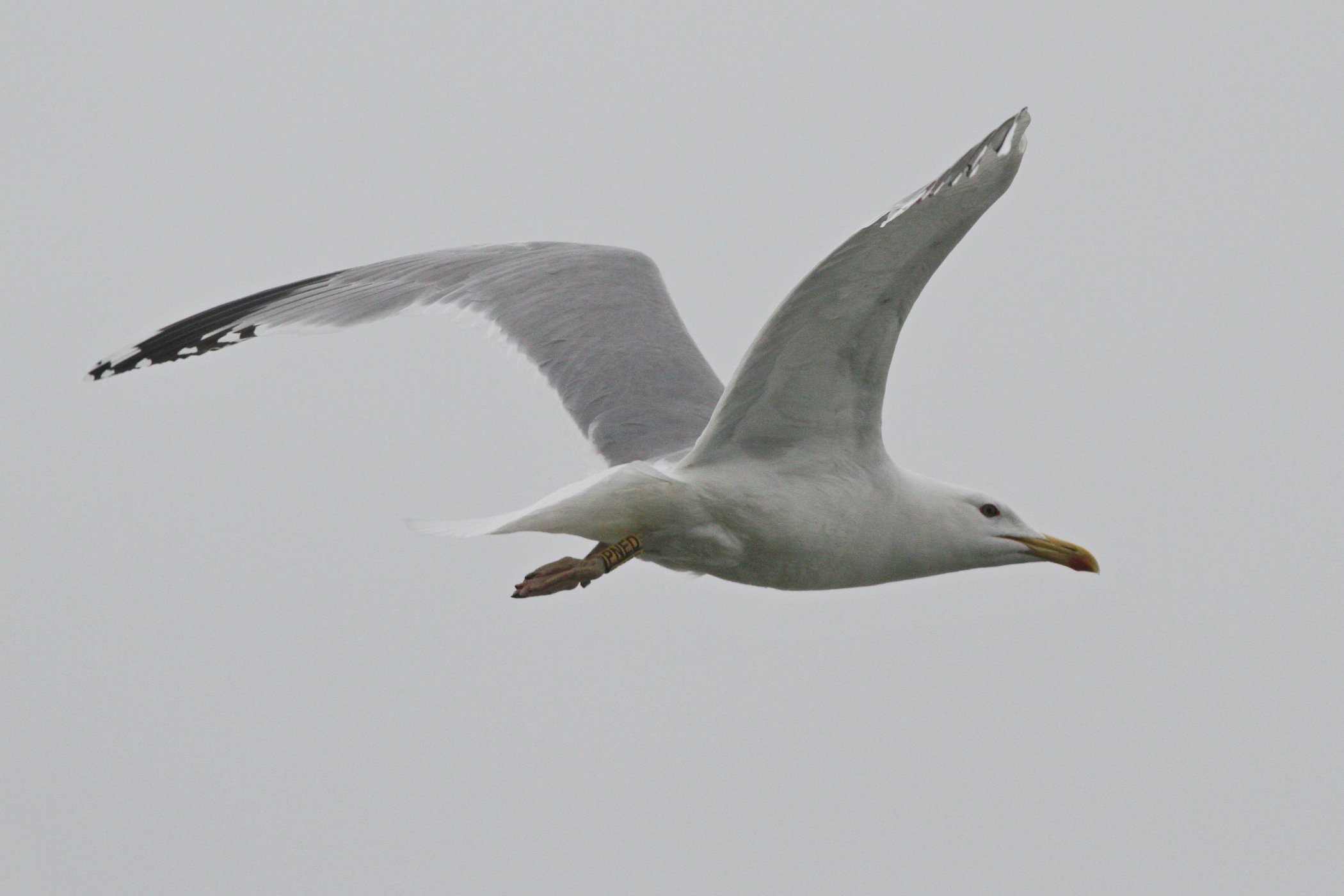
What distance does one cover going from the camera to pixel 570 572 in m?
5.41

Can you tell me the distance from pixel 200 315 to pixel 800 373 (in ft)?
9.04

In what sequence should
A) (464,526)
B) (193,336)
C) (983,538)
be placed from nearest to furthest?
1. (464,526)
2. (983,538)
3. (193,336)

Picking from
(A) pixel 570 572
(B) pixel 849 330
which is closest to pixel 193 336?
(A) pixel 570 572

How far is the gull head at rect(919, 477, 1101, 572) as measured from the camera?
6146 millimetres

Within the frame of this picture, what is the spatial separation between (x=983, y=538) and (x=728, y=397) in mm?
1372

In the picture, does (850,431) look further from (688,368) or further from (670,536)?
(688,368)

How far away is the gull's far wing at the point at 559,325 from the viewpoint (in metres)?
6.54

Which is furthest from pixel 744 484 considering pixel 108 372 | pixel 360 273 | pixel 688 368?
pixel 108 372

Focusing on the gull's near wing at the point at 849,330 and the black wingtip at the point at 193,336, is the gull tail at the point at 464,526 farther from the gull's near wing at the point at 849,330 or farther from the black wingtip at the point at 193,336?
the black wingtip at the point at 193,336

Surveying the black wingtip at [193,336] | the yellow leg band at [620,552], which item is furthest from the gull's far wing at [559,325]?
the yellow leg band at [620,552]

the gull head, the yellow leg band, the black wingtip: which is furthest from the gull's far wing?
the gull head

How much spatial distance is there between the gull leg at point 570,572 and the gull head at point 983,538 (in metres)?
1.23

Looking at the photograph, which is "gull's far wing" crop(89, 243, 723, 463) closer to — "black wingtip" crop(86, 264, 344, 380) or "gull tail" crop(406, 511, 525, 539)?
"black wingtip" crop(86, 264, 344, 380)

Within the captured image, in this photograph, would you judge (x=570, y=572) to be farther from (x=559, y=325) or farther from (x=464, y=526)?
(x=559, y=325)
